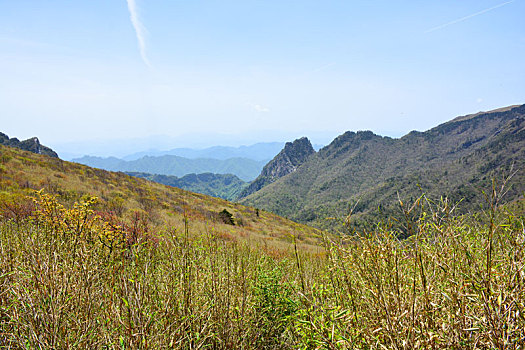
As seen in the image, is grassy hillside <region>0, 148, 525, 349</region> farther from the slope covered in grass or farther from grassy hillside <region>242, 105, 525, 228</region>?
grassy hillside <region>242, 105, 525, 228</region>

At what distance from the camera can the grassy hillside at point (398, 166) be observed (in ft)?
332

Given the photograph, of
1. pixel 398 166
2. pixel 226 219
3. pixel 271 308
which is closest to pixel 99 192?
pixel 226 219

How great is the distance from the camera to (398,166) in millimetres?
151000

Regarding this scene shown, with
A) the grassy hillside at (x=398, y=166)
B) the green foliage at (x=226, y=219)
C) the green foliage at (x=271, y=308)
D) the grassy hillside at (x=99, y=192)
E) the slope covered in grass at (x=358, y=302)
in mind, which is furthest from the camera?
the grassy hillside at (x=398, y=166)

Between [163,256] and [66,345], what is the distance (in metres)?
2.11

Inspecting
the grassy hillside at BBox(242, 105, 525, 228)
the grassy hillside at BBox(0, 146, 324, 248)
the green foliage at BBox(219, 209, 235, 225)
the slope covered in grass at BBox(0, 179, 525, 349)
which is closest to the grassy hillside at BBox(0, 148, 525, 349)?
the slope covered in grass at BBox(0, 179, 525, 349)

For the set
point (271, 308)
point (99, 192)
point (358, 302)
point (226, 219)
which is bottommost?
point (226, 219)

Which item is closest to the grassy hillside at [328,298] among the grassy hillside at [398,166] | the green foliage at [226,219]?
the green foliage at [226,219]

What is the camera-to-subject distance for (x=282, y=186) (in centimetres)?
16525

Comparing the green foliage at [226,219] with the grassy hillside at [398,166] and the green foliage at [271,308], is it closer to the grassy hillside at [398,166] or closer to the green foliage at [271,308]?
the green foliage at [271,308]

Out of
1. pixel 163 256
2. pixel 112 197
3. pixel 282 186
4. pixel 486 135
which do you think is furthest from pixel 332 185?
pixel 163 256

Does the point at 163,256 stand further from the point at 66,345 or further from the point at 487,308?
the point at 487,308

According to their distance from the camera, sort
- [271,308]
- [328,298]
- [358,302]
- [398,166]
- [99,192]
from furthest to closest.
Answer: [398,166] → [99,192] → [271,308] → [328,298] → [358,302]

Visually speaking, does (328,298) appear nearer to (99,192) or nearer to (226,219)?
(99,192)
